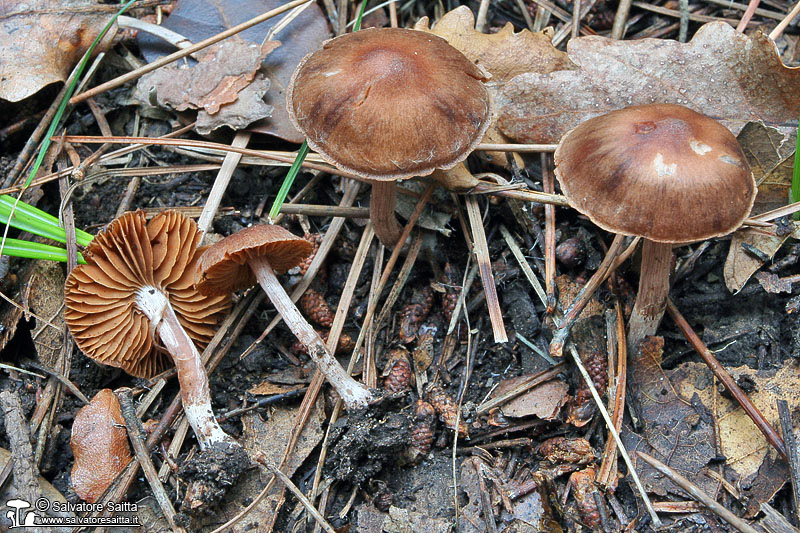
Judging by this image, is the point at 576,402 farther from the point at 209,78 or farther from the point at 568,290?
the point at 209,78

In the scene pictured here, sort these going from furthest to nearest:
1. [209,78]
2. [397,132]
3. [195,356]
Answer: [209,78], [195,356], [397,132]

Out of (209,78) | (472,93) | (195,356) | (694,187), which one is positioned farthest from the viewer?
(209,78)

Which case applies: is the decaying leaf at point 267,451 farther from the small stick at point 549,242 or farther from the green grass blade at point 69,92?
the green grass blade at point 69,92

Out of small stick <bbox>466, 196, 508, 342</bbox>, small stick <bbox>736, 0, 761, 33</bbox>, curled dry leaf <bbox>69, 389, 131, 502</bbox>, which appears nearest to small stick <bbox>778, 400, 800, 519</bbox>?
small stick <bbox>466, 196, 508, 342</bbox>

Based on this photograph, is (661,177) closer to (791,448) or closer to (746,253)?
(746,253)

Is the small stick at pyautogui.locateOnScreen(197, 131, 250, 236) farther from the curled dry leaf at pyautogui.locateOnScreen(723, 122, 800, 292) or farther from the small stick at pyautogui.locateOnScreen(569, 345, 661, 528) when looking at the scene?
the curled dry leaf at pyautogui.locateOnScreen(723, 122, 800, 292)

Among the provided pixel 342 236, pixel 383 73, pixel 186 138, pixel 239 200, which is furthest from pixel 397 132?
pixel 186 138

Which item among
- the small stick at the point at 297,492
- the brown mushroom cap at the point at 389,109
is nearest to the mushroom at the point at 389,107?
the brown mushroom cap at the point at 389,109
